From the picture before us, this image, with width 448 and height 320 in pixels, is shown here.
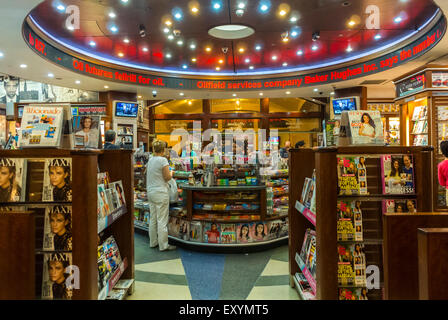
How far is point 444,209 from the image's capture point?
5375mm

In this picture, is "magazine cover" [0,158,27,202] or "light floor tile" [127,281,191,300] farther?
"light floor tile" [127,281,191,300]

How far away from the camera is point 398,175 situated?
227 centimetres

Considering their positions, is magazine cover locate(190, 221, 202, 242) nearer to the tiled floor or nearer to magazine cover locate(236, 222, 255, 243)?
the tiled floor

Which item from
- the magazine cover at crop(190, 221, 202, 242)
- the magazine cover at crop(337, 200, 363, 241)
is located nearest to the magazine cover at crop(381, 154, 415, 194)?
the magazine cover at crop(337, 200, 363, 241)

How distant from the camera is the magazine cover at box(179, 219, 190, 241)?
4.64 metres

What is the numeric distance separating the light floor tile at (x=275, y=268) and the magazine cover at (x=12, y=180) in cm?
280

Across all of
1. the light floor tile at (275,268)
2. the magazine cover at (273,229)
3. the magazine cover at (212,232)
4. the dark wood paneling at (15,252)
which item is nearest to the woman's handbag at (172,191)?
the magazine cover at (212,232)

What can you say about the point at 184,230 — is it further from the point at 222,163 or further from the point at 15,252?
the point at 15,252

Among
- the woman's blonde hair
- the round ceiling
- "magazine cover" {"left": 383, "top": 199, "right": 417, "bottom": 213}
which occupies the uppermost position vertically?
the round ceiling

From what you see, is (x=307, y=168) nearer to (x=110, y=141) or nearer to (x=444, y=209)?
(x=110, y=141)

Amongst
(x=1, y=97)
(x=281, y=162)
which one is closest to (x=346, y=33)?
(x=281, y=162)

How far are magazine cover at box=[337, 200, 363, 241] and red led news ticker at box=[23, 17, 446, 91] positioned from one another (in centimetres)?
439

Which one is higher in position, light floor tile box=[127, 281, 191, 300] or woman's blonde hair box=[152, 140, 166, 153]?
woman's blonde hair box=[152, 140, 166, 153]
